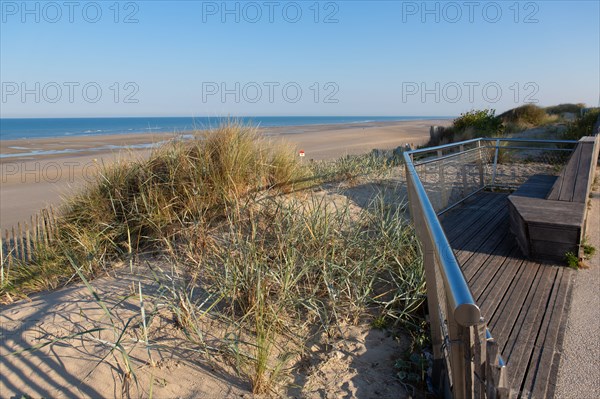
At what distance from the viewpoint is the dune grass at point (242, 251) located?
122 inches

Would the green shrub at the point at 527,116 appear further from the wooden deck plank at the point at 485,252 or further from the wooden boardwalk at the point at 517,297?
the wooden boardwalk at the point at 517,297

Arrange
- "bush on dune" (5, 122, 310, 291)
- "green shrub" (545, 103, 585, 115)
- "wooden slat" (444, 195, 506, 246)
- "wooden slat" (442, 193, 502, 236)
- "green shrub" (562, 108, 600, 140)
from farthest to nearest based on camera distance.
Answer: "green shrub" (545, 103, 585, 115), "green shrub" (562, 108, 600, 140), "wooden slat" (442, 193, 502, 236), "wooden slat" (444, 195, 506, 246), "bush on dune" (5, 122, 310, 291)

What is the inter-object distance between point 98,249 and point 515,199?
475cm

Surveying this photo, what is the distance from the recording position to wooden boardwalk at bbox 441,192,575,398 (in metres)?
2.90

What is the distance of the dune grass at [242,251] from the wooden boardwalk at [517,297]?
0.69 meters

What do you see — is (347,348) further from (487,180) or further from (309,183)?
(487,180)

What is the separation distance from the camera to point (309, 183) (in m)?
6.85

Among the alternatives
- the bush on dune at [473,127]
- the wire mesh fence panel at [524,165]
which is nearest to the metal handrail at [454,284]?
the wire mesh fence panel at [524,165]

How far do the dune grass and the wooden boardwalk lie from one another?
2.27ft

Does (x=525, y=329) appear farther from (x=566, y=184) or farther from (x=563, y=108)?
(x=563, y=108)

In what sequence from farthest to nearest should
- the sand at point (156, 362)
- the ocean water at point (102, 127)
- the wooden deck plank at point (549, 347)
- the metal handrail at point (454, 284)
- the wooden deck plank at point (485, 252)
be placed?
the ocean water at point (102, 127) < the wooden deck plank at point (485, 252) < the wooden deck plank at point (549, 347) < the sand at point (156, 362) < the metal handrail at point (454, 284)

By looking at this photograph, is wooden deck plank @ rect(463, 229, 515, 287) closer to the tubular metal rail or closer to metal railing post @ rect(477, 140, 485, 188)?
the tubular metal rail

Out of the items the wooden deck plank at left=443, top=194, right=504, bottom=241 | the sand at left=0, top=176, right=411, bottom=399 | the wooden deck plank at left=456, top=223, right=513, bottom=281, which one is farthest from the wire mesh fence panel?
the sand at left=0, top=176, right=411, bottom=399

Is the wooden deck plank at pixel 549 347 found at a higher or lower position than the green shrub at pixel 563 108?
lower
